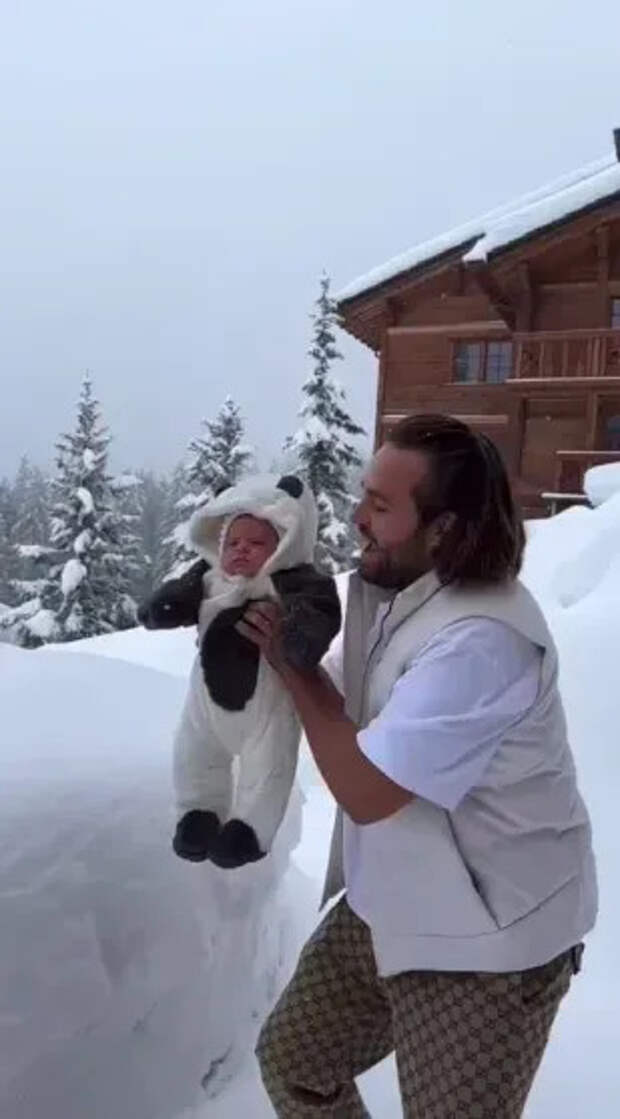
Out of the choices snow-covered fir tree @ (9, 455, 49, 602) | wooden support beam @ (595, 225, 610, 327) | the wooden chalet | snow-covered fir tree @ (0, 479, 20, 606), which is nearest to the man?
the wooden chalet

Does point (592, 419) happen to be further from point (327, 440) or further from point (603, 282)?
point (327, 440)

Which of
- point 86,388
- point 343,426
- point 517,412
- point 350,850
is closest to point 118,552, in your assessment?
point 86,388

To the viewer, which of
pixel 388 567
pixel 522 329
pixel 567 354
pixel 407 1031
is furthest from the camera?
pixel 522 329

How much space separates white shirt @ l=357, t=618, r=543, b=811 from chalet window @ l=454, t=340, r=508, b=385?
1939 centimetres

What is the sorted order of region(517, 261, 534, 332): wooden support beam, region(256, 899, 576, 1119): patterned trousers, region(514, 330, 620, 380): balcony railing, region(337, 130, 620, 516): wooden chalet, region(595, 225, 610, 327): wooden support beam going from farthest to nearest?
region(517, 261, 534, 332): wooden support beam, region(595, 225, 610, 327): wooden support beam, region(337, 130, 620, 516): wooden chalet, region(514, 330, 620, 380): balcony railing, region(256, 899, 576, 1119): patterned trousers

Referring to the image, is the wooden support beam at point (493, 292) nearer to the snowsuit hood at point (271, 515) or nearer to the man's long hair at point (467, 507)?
the snowsuit hood at point (271, 515)

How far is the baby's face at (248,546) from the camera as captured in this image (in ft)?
7.06

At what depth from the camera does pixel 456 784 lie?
1.71m

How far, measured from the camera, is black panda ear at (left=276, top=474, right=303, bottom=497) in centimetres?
225

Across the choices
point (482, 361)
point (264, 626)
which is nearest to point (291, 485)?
point (264, 626)

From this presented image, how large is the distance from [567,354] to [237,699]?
17259mm

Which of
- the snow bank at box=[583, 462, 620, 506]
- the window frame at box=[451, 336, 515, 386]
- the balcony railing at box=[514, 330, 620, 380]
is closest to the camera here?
the snow bank at box=[583, 462, 620, 506]

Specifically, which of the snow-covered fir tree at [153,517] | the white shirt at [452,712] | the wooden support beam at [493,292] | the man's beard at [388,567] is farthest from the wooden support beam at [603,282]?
the snow-covered fir tree at [153,517]

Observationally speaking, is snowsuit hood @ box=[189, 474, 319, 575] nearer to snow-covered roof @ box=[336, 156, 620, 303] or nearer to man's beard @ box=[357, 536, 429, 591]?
man's beard @ box=[357, 536, 429, 591]
